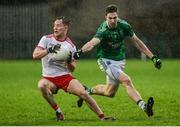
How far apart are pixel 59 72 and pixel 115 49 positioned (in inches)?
52.5

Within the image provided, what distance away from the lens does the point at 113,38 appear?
11.9m

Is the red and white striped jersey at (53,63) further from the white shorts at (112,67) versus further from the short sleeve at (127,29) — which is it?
the short sleeve at (127,29)

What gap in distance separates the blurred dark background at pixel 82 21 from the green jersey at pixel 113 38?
56.2 ft

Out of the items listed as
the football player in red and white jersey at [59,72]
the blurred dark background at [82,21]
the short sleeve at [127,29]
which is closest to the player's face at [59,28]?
the football player in red and white jersey at [59,72]

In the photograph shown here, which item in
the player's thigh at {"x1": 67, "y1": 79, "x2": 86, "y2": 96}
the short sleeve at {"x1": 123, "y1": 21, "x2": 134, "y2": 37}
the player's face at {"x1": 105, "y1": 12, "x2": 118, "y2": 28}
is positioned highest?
Answer: the player's face at {"x1": 105, "y1": 12, "x2": 118, "y2": 28}

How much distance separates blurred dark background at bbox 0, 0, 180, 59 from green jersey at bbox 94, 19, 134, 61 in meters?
17.1

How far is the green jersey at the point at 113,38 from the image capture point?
11.9 metres

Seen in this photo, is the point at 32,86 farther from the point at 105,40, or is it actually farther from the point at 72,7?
the point at 72,7

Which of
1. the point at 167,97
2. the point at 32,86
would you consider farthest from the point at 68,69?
the point at 32,86

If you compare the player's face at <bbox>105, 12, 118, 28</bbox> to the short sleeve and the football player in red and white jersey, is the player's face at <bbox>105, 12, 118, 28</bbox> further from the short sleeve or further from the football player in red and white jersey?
the football player in red and white jersey

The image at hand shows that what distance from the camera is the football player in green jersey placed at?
1164 centimetres

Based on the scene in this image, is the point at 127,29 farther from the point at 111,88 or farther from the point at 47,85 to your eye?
the point at 47,85

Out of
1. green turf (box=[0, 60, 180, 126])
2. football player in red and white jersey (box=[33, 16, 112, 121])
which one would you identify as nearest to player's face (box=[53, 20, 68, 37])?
football player in red and white jersey (box=[33, 16, 112, 121])

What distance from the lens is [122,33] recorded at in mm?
11945
